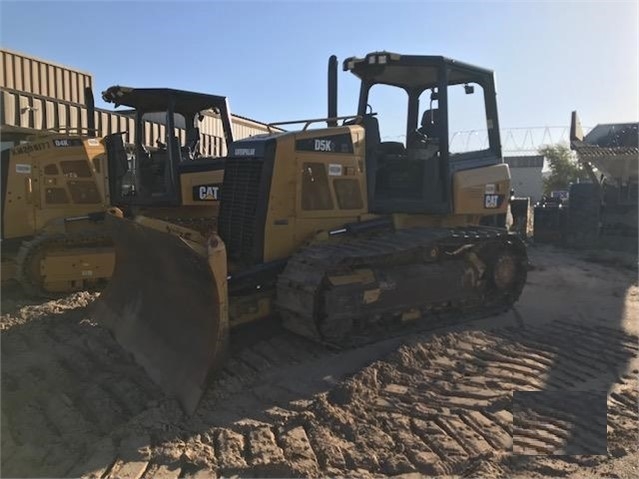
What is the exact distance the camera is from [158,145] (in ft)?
29.9

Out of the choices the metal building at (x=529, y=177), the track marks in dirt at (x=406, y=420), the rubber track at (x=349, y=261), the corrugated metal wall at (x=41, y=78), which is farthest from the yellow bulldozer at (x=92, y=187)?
the metal building at (x=529, y=177)

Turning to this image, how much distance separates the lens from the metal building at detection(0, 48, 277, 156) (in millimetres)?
11906

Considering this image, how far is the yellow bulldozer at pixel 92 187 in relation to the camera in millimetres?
7984

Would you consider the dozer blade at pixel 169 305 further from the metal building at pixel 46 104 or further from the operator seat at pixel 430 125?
the metal building at pixel 46 104

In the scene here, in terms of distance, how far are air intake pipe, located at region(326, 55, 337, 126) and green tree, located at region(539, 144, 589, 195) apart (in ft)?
86.8

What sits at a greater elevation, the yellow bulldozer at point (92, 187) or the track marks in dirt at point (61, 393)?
Answer: the yellow bulldozer at point (92, 187)

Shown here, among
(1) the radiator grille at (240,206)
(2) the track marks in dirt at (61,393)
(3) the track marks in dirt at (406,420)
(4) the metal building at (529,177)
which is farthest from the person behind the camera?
(4) the metal building at (529,177)

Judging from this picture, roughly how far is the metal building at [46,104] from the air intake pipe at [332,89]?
5348 mm

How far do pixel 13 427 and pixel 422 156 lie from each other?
15.1ft

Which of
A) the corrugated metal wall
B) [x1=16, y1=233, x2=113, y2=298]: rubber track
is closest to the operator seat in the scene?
[x1=16, y1=233, x2=113, y2=298]: rubber track

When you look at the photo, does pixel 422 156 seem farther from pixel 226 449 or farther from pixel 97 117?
pixel 97 117

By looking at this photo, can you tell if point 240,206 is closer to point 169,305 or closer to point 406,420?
point 169,305

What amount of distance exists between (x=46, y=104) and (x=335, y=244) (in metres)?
10.2

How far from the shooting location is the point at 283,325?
548 cm
